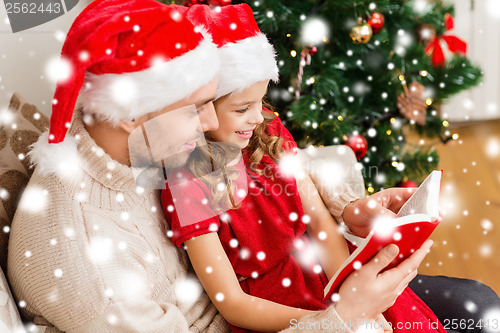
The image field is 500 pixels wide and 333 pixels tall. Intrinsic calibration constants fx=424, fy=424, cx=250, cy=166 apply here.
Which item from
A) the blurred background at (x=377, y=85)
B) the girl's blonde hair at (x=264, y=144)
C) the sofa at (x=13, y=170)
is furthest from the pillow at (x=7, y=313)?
the girl's blonde hair at (x=264, y=144)

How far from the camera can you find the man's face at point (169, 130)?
810 mm

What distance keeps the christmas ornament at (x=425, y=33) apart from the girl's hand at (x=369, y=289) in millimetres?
1521

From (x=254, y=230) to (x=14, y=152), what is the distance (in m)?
0.55

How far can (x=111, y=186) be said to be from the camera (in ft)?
2.70

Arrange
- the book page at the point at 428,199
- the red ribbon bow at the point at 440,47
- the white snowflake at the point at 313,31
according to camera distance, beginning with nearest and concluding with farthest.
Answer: the book page at the point at 428,199
the white snowflake at the point at 313,31
the red ribbon bow at the point at 440,47

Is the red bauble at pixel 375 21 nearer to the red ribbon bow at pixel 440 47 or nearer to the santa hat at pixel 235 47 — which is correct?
the red ribbon bow at pixel 440 47

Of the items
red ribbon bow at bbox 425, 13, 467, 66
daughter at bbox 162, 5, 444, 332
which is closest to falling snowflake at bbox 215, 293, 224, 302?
daughter at bbox 162, 5, 444, 332

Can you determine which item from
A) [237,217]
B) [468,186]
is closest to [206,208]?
[237,217]

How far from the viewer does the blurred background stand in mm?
1213

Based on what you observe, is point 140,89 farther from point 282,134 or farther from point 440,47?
point 440,47

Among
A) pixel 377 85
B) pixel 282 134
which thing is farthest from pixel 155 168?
pixel 377 85

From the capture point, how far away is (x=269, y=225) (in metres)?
1.04

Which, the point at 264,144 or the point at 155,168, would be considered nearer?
the point at 155,168

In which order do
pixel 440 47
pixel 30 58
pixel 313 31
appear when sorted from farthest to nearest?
1. pixel 440 47
2. pixel 313 31
3. pixel 30 58
